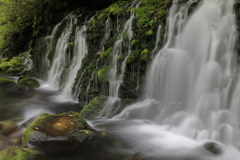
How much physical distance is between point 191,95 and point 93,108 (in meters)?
3.29

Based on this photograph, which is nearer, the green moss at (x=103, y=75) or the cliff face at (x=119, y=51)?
the cliff face at (x=119, y=51)

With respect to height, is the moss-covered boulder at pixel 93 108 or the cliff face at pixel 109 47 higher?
the cliff face at pixel 109 47

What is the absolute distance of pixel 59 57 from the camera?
1309 centimetres

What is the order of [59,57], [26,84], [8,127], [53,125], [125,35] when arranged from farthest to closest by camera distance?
[59,57]
[26,84]
[125,35]
[8,127]
[53,125]

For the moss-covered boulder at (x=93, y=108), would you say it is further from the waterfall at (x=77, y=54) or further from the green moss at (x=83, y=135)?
the waterfall at (x=77, y=54)

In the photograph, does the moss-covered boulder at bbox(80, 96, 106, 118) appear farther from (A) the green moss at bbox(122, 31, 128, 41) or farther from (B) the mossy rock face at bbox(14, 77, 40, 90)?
(B) the mossy rock face at bbox(14, 77, 40, 90)

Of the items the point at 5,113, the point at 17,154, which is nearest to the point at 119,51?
the point at 5,113

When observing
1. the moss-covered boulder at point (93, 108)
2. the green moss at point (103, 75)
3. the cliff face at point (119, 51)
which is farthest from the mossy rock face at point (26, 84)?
the moss-covered boulder at point (93, 108)

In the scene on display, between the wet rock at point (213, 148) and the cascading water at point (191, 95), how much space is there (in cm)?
7

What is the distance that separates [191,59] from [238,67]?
4.39ft

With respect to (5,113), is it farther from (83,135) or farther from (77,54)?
(77,54)

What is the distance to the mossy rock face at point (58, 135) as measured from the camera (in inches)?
188

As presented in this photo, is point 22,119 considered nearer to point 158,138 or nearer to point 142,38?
point 158,138

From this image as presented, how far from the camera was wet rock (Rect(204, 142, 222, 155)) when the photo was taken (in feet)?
15.3
